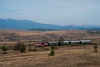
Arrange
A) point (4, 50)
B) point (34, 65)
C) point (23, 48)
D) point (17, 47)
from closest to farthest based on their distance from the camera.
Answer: point (34, 65) < point (23, 48) < point (4, 50) < point (17, 47)

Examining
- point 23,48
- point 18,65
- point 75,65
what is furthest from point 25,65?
point 23,48

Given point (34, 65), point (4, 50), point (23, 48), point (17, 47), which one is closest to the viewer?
point (34, 65)

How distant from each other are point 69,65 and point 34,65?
5443 millimetres

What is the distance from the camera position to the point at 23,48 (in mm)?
69125

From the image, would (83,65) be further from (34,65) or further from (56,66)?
(34,65)

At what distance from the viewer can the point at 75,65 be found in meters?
37.9

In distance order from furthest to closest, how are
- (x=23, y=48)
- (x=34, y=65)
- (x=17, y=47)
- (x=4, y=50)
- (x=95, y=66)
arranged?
(x=17, y=47) < (x=4, y=50) < (x=23, y=48) < (x=34, y=65) < (x=95, y=66)

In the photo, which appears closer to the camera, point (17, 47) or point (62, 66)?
point (62, 66)

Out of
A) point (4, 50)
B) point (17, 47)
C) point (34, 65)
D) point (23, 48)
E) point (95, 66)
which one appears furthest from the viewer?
point (17, 47)

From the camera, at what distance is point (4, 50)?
7475 cm

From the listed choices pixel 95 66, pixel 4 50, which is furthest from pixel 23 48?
pixel 95 66

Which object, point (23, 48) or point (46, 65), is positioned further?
point (23, 48)

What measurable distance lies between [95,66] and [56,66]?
5.71 metres

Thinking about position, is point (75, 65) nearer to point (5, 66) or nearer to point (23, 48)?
A: point (5, 66)
